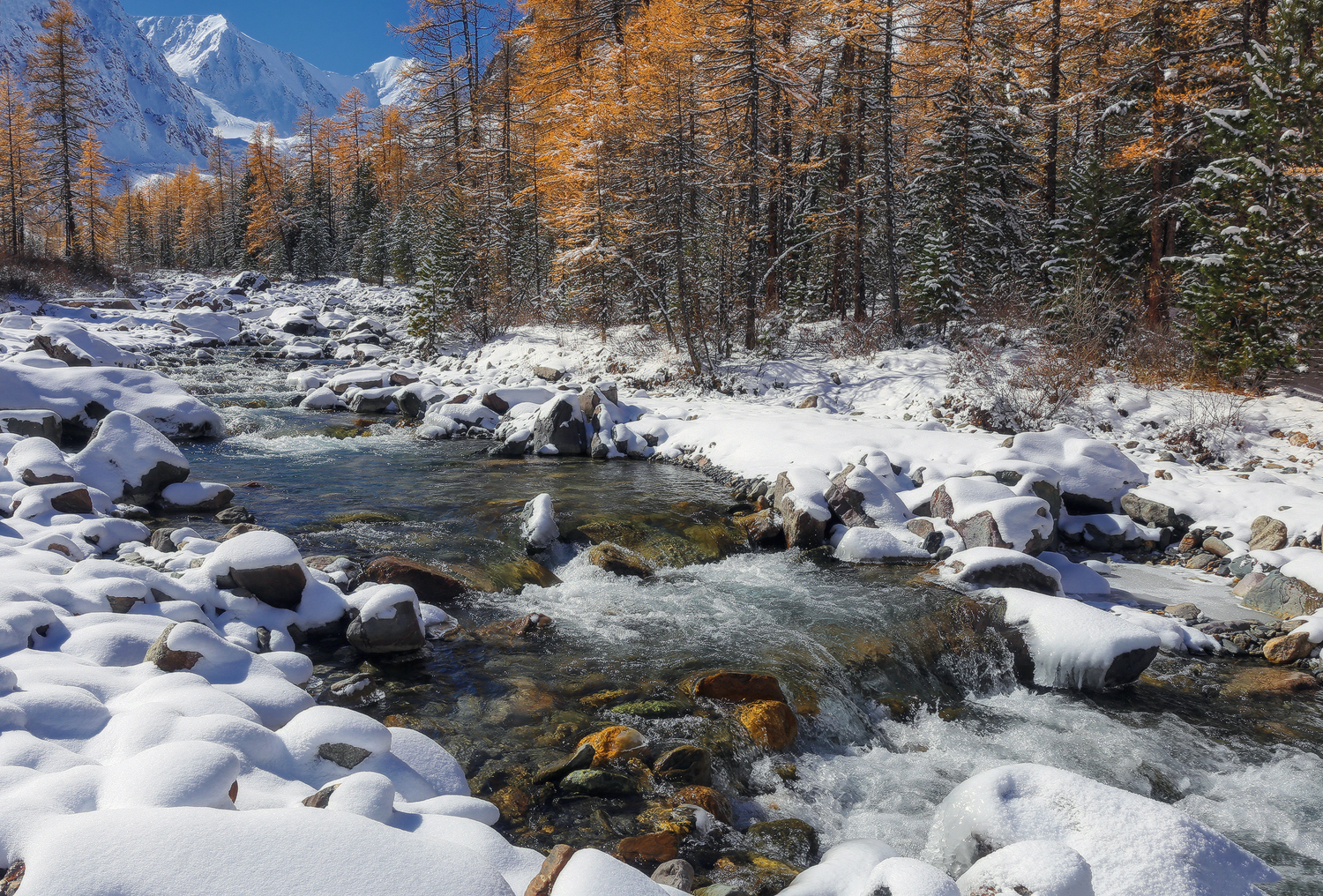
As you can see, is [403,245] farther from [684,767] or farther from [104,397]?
[684,767]

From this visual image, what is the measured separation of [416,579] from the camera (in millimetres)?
6996

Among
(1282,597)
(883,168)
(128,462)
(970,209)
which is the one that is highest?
(883,168)

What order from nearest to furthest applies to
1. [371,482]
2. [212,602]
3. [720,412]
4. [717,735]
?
[717,735], [212,602], [371,482], [720,412]

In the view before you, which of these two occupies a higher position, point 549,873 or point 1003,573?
point 549,873

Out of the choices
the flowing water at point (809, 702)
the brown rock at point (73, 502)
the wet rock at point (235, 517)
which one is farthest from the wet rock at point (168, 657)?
the wet rock at point (235, 517)

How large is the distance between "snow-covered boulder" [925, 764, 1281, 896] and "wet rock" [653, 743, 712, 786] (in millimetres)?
1404

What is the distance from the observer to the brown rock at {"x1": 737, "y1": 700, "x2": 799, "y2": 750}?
197 inches

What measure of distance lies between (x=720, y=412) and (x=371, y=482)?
22.3 ft

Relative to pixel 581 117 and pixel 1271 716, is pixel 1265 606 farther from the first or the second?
pixel 581 117

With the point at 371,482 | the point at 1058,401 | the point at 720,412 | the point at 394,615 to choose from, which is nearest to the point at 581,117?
the point at 720,412

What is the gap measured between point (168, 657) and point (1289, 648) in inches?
361

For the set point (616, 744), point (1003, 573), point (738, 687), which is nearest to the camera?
point (616, 744)

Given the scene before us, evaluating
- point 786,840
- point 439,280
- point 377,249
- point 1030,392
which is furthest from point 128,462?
point 377,249

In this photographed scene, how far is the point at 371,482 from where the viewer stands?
35.7 feet
